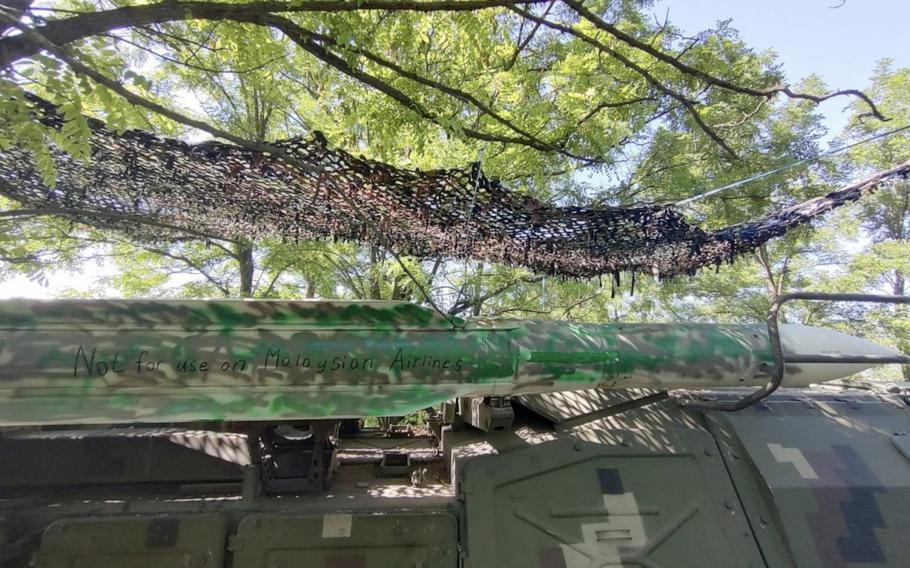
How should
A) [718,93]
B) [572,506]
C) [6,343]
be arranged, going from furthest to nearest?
1. [718,93]
2. [572,506]
3. [6,343]

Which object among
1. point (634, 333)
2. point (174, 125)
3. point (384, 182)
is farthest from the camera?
point (174, 125)

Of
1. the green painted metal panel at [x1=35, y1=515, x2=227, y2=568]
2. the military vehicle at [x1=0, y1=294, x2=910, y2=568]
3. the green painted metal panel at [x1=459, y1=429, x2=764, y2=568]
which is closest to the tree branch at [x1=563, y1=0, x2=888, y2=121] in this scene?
the military vehicle at [x1=0, y1=294, x2=910, y2=568]

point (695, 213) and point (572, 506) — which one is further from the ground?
point (695, 213)

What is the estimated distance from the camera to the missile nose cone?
402 cm

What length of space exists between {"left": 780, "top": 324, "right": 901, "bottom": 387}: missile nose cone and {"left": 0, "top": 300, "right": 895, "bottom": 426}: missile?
0.30 ft

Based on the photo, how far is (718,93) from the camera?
9523 millimetres

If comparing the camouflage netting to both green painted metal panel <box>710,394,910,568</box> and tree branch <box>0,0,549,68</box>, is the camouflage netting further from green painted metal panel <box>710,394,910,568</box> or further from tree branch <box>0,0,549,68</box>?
green painted metal panel <box>710,394,910,568</box>

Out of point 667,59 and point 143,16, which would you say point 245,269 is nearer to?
point 143,16

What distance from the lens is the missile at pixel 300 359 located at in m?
3.12

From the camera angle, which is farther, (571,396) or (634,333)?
(571,396)

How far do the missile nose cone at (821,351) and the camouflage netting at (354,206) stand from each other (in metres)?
0.97

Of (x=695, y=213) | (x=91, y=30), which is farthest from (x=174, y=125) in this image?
(x=695, y=213)

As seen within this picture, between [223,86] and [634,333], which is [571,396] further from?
[223,86]

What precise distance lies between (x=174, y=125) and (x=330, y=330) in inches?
142
